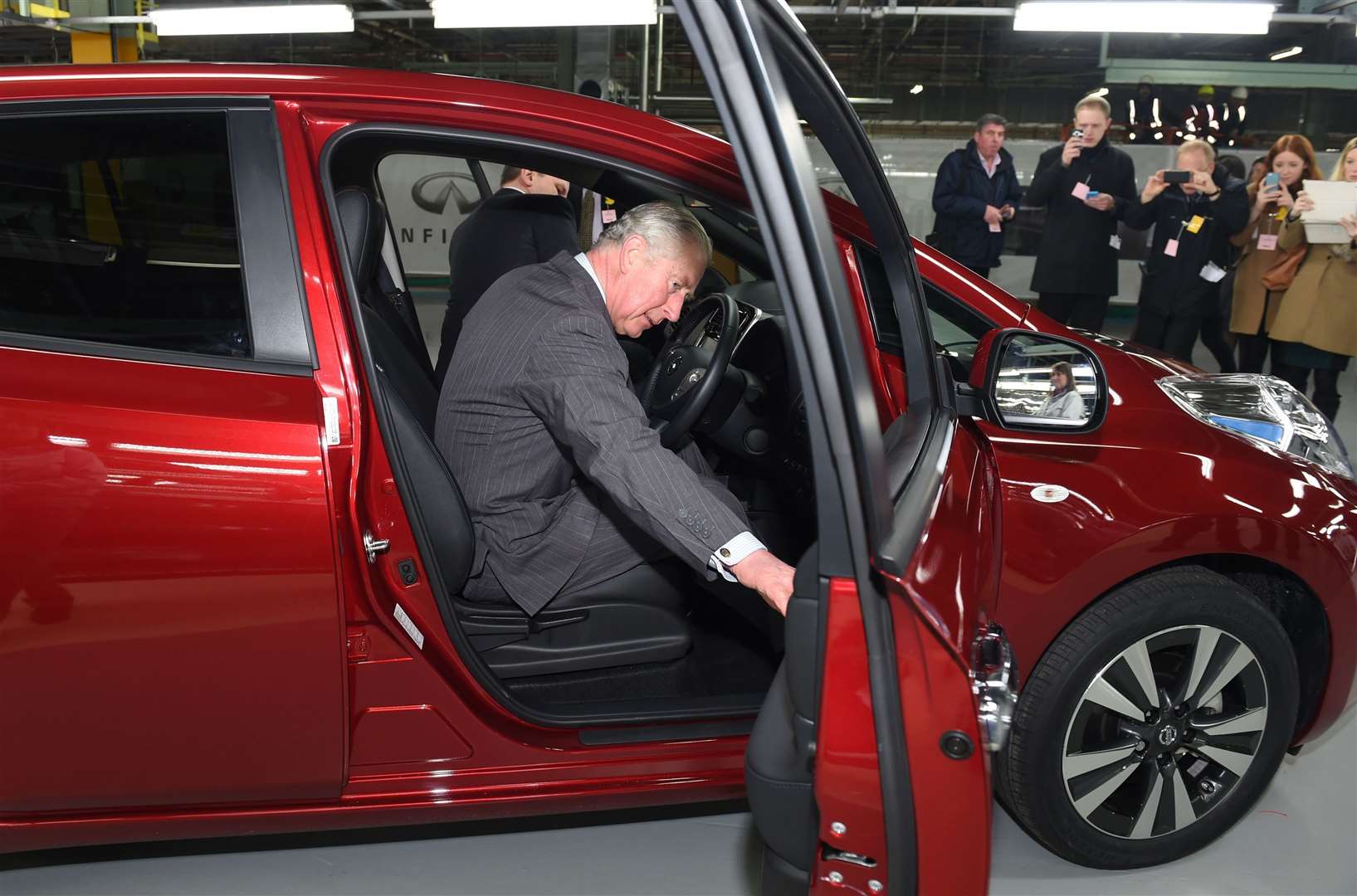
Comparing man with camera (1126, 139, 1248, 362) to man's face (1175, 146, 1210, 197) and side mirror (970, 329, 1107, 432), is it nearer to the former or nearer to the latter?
man's face (1175, 146, 1210, 197)

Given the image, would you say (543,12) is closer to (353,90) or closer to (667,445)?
(667,445)

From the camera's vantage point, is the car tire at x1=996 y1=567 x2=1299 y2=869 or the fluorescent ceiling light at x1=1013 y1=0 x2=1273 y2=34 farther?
the fluorescent ceiling light at x1=1013 y1=0 x2=1273 y2=34

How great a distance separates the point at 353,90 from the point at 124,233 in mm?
388

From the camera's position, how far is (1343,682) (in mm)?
1925

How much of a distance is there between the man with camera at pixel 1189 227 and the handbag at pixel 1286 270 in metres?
0.22

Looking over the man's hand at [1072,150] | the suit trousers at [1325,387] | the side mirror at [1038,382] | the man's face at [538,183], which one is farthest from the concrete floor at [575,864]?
the man's hand at [1072,150]

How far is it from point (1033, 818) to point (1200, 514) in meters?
0.60

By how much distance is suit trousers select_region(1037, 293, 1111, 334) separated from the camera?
16.9 feet

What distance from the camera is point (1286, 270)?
4.88 meters

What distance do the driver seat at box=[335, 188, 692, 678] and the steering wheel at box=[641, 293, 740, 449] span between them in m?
A: 0.28

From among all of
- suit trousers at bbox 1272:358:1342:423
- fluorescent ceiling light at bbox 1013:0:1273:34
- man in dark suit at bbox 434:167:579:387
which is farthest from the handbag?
man in dark suit at bbox 434:167:579:387

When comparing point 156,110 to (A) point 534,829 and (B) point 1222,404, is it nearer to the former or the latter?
(A) point 534,829

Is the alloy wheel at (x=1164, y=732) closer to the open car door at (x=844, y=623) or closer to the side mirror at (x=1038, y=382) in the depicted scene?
the side mirror at (x=1038, y=382)

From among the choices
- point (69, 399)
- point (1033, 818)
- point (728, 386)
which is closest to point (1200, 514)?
point (1033, 818)
